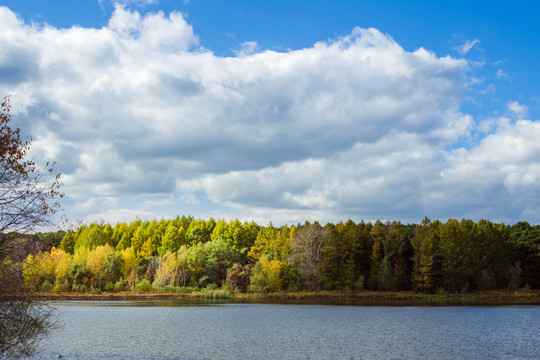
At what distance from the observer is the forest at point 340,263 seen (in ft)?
314

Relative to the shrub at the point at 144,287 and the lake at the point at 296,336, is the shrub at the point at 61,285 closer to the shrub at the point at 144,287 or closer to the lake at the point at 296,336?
the shrub at the point at 144,287

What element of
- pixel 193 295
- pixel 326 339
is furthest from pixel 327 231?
pixel 326 339

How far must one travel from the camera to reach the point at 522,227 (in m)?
115

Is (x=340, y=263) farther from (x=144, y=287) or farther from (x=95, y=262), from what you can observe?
(x=95, y=262)

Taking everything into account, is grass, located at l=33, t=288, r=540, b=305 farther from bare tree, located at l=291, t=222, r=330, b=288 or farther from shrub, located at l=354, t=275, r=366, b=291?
bare tree, located at l=291, t=222, r=330, b=288

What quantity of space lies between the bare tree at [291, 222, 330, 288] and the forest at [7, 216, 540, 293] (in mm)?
206

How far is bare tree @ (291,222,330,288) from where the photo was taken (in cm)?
9638

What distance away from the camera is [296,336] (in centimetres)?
3947

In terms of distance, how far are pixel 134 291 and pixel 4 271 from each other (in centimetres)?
9233

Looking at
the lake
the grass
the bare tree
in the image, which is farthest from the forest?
the lake

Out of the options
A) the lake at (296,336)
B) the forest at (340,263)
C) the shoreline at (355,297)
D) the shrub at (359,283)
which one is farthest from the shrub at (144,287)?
the lake at (296,336)

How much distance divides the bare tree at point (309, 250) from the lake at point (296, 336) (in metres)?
37.7

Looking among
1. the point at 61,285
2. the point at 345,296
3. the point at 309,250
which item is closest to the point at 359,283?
the point at 345,296

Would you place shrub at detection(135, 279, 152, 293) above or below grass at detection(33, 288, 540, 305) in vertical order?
above
